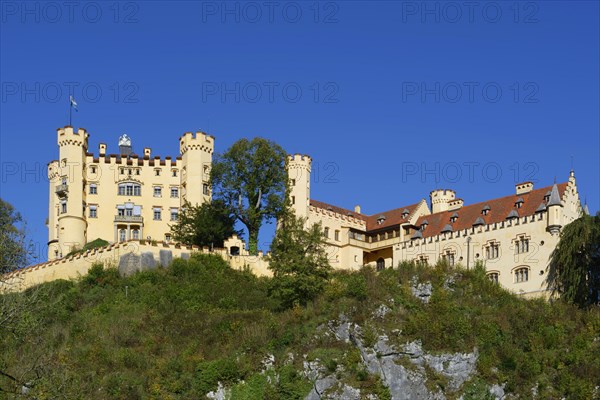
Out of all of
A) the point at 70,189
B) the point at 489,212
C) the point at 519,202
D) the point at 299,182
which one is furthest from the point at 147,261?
the point at 519,202

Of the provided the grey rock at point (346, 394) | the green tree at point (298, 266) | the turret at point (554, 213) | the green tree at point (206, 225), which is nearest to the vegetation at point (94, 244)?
the green tree at point (206, 225)

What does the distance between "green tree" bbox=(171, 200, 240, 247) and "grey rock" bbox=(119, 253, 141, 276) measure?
654cm

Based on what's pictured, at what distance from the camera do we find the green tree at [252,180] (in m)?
77.6

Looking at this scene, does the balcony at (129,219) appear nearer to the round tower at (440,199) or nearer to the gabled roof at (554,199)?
the round tower at (440,199)

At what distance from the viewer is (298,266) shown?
6203cm

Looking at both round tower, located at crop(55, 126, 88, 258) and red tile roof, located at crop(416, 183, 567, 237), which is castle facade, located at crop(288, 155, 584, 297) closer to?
red tile roof, located at crop(416, 183, 567, 237)

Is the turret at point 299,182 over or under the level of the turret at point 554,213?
over

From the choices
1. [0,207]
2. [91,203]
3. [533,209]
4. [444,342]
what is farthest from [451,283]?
[0,207]

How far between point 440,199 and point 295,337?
32206 millimetres

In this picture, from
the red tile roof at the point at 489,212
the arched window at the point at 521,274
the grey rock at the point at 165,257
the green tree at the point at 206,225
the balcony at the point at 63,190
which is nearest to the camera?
the arched window at the point at 521,274

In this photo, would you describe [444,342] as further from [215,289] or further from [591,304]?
[215,289]

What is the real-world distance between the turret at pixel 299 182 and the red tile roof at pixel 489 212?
378 inches

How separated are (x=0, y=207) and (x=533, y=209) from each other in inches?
1892

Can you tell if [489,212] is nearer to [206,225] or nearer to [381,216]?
[381,216]
